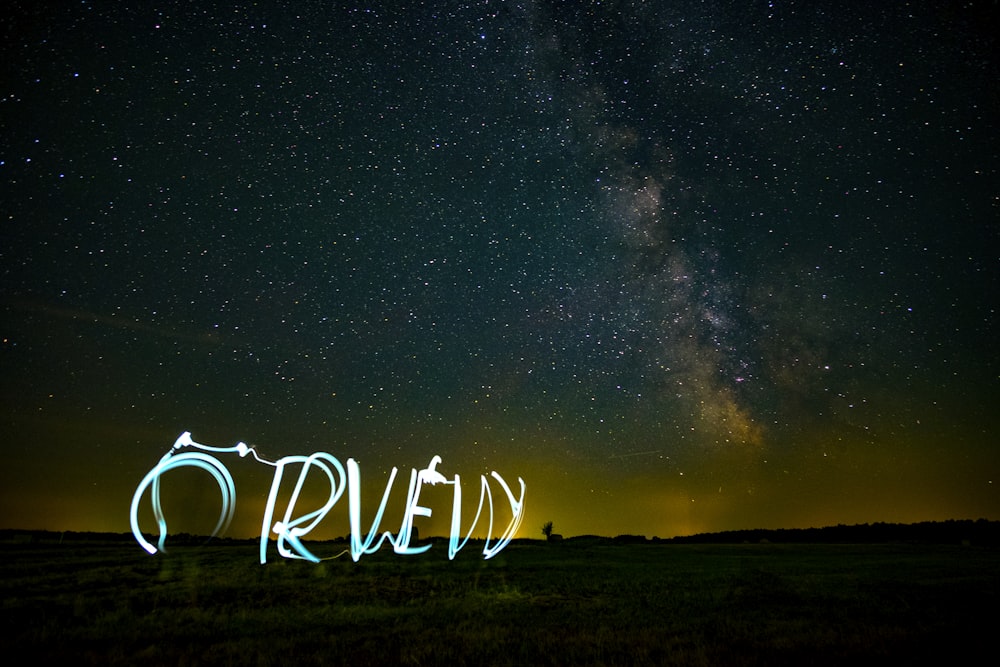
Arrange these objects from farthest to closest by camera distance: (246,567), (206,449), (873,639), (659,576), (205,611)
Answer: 1. (246,567)
2. (659,576)
3. (206,449)
4. (205,611)
5. (873,639)

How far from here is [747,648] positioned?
9414 mm

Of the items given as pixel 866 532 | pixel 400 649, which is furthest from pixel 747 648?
pixel 866 532

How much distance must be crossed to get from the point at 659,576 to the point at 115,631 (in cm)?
1868

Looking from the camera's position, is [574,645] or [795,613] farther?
[795,613]

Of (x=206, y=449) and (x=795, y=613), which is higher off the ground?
(x=206, y=449)

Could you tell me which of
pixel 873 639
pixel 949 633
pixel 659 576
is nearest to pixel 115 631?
pixel 873 639

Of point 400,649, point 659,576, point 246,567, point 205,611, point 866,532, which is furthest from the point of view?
point 866,532

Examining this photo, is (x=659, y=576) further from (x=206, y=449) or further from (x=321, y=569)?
(x=206, y=449)

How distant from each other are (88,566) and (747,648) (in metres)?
27.5

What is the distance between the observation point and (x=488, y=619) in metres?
12.3

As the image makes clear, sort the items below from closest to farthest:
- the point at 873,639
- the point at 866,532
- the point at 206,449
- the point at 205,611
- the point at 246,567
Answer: the point at 873,639
the point at 205,611
the point at 206,449
the point at 246,567
the point at 866,532

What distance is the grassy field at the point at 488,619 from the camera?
8898 millimetres

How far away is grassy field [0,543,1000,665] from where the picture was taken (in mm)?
8898

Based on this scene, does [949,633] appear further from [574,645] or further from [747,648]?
[574,645]
